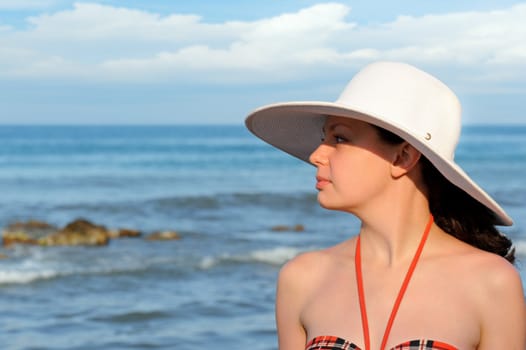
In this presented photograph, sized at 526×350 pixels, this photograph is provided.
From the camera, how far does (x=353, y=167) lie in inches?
96.3

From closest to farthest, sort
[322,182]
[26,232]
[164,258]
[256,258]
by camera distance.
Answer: [322,182] → [256,258] → [164,258] → [26,232]

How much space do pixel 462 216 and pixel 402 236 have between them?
7.6 inches

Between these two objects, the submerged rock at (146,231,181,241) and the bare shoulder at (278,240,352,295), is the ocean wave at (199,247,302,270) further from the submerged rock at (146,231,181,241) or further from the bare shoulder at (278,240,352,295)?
the bare shoulder at (278,240,352,295)

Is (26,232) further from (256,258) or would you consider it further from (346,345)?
(346,345)

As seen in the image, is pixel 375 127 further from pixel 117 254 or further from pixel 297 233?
pixel 297 233

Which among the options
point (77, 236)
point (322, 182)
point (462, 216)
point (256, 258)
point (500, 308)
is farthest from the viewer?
point (77, 236)

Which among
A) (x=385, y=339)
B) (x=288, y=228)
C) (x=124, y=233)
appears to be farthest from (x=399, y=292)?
(x=288, y=228)

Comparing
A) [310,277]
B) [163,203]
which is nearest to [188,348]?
[310,277]

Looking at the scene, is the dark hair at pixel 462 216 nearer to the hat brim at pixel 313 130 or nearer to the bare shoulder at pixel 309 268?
the hat brim at pixel 313 130

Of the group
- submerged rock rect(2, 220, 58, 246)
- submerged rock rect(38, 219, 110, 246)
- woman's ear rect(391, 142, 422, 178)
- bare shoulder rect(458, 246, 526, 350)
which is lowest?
submerged rock rect(2, 220, 58, 246)

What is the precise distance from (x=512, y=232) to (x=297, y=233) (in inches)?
142

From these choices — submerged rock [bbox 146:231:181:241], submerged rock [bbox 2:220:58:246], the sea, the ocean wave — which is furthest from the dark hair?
submerged rock [bbox 2:220:58:246]

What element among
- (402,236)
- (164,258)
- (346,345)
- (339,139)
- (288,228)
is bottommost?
(288,228)

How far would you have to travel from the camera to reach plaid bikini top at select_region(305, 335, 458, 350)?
235 centimetres
